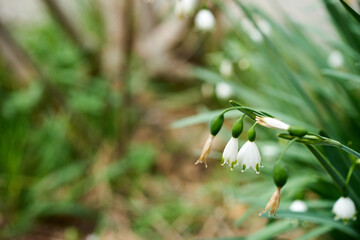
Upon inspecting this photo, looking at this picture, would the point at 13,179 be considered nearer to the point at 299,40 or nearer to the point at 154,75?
the point at 154,75

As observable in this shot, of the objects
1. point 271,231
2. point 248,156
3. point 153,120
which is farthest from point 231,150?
point 153,120

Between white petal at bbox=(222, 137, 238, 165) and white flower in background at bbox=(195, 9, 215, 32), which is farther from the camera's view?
white flower in background at bbox=(195, 9, 215, 32)

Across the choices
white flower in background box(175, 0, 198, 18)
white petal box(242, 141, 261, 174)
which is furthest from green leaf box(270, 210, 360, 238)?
white flower in background box(175, 0, 198, 18)

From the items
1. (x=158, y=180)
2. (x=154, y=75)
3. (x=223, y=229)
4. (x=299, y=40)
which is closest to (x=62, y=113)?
(x=158, y=180)

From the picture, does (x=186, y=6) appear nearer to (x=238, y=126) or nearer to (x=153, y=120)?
(x=238, y=126)

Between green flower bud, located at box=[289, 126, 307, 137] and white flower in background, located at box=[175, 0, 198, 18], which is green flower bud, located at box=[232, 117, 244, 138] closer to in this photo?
green flower bud, located at box=[289, 126, 307, 137]

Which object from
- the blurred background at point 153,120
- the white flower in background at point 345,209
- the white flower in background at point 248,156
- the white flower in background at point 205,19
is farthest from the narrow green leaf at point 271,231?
the white flower in background at point 205,19

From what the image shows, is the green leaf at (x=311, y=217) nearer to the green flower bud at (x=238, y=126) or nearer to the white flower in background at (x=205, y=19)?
the green flower bud at (x=238, y=126)
